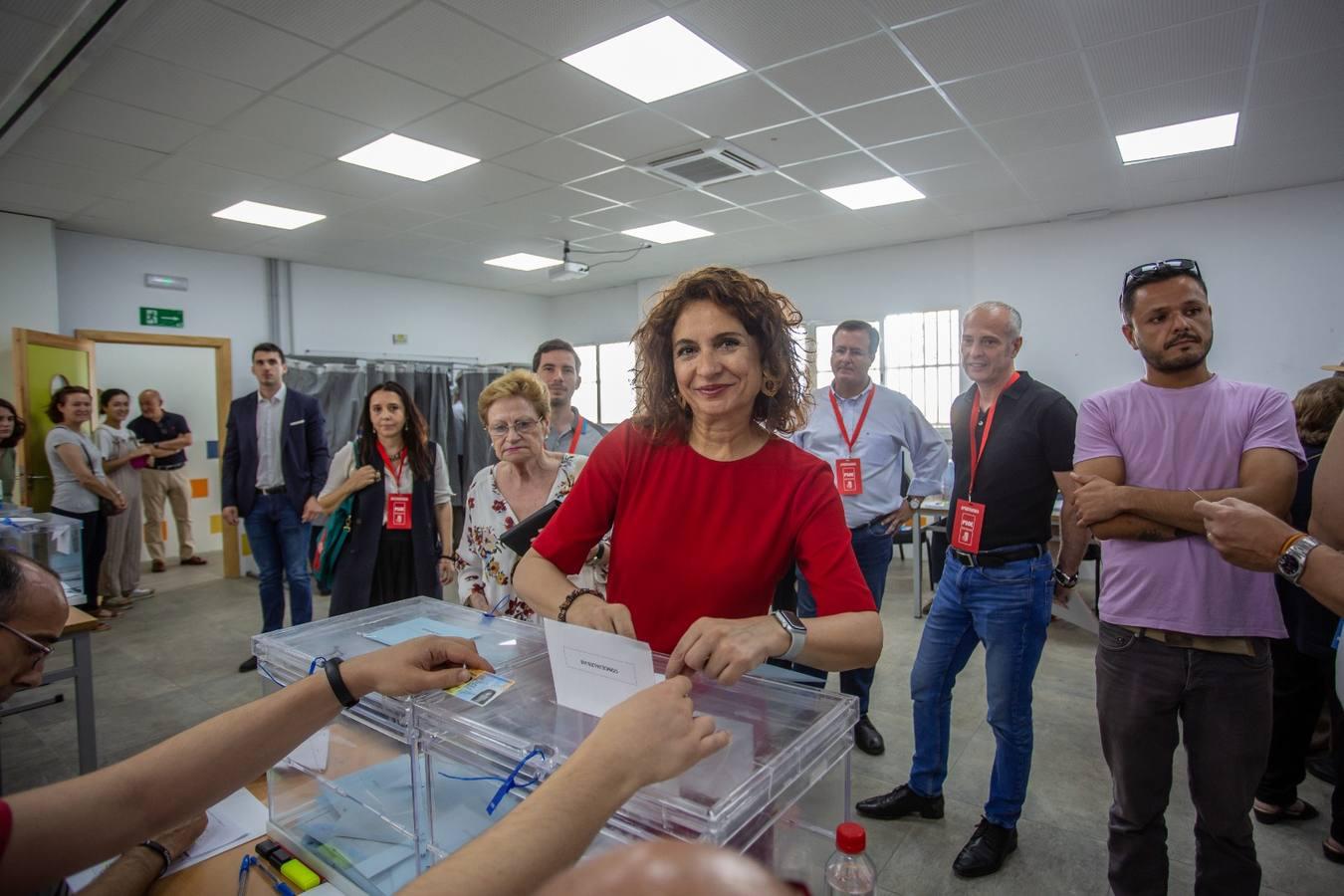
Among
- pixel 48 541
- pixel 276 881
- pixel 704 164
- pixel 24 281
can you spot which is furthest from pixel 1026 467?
pixel 24 281

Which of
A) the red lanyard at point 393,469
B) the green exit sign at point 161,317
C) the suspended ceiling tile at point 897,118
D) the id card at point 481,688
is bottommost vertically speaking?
the id card at point 481,688

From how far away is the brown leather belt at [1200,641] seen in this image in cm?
153

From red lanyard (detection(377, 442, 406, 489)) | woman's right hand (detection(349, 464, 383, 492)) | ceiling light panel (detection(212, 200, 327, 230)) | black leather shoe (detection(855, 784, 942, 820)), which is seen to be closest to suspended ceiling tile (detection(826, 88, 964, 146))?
red lanyard (detection(377, 442, 406, 489))

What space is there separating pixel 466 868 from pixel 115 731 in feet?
12.7

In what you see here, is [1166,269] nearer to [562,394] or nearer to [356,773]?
[356,773]

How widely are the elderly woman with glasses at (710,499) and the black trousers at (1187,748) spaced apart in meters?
0.93

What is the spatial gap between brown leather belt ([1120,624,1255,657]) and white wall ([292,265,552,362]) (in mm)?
7724

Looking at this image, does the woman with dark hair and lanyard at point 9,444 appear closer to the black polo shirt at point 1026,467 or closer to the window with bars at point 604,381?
the black polo shirt at point 1026,467

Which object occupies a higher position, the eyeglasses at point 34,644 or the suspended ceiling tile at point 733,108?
the suspended ceiling tile at point 733,108

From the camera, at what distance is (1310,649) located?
→ 232 cm

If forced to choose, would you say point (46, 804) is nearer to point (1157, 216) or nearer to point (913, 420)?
point (913, 420)

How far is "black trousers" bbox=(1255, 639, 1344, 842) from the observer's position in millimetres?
2422

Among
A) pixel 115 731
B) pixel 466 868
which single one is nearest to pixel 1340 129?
pixel 466 868

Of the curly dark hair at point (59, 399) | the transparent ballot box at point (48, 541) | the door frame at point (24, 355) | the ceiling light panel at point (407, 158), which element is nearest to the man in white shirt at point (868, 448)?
the ceiling light panel at point (407, 158)
